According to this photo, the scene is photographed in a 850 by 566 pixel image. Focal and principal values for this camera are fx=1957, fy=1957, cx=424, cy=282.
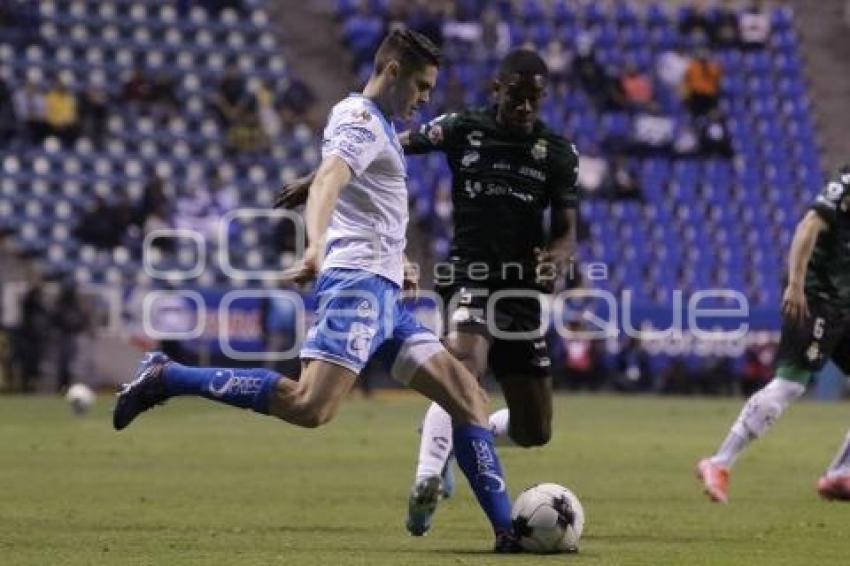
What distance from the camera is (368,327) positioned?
9.02 meters

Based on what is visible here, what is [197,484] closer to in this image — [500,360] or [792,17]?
[500,360]

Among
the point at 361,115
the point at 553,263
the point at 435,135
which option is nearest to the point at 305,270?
the point at 361,115

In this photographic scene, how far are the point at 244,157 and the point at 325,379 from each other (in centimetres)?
2450

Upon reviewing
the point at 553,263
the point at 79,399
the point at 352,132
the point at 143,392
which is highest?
the point at 352,132

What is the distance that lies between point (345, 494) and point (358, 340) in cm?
452

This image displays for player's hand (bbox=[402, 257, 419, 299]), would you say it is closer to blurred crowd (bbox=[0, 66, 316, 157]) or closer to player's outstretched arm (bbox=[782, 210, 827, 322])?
player's outstretched arm (bbox=[782, 210, 827, 322])

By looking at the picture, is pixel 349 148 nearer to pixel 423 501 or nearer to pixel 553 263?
pixel 423 501

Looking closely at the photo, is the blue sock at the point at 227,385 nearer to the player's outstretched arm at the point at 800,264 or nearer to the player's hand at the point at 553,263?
the player's hand at the point at 553,263

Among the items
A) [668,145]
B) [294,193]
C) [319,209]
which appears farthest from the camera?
[668,145]

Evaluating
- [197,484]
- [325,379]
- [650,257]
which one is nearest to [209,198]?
[650,257]

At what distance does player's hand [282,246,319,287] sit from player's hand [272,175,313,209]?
1.98 meters

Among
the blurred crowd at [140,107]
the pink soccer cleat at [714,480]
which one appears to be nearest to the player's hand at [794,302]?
the pink soccer cleat at [714,480]

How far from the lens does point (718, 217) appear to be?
36812 millimetres

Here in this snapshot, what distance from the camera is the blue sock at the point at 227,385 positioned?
9.03 m
